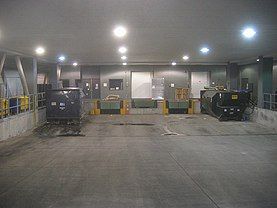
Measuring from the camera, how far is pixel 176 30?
36.9 feet

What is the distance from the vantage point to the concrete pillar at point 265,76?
23.3 m

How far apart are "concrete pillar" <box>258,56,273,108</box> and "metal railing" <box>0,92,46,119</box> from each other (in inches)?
599

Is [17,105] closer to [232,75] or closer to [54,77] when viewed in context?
[54,77]

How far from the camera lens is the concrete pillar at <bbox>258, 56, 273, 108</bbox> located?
76.3 ft

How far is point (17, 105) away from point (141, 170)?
34.3 ft

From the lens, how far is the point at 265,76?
76.3ft

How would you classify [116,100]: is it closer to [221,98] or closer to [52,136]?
[221,98]

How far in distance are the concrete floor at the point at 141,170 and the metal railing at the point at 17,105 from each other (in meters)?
1.65

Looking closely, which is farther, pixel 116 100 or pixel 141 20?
pixel 116 100

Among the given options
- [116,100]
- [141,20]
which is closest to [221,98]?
[116,100]

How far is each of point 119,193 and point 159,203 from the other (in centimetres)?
113

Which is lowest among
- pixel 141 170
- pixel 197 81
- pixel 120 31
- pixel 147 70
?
pixel 141 170

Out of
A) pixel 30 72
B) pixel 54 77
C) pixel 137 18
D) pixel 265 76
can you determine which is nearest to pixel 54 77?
pixel 54 77

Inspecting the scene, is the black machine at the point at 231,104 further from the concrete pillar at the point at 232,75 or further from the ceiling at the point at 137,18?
the ceiling at the point at 137,18
